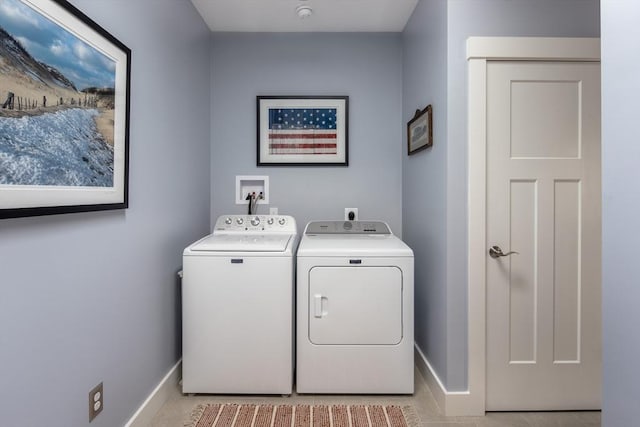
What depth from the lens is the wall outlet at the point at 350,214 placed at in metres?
2.74

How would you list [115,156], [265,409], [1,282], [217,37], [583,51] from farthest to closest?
1. [217,37]
2. [265,409]
3. [583,51]
4. [115,156]
5. [1,282]

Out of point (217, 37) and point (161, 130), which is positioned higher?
point (217, 37)

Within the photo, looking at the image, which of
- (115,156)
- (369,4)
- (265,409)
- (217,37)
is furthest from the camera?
(217,37)

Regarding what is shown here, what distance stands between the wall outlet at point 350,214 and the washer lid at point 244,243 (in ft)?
1.96

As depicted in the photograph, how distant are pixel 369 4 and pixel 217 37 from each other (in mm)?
Answer: 1193

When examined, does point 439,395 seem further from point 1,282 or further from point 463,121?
point 1,282

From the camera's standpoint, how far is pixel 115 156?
1453 millimetres

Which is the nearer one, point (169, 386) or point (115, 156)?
point (115, 156)

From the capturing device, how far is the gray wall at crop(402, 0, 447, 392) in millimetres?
1904

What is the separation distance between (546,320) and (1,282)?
91.3 inches

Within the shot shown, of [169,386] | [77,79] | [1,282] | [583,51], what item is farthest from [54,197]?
[583,51]

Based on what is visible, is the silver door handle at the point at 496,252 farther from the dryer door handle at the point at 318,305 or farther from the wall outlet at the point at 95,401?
the wall outlet at the point at 95,401

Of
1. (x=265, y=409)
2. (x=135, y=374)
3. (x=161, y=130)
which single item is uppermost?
(x=161, y=130)

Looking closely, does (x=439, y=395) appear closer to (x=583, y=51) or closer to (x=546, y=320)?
(x=546, y=320)
